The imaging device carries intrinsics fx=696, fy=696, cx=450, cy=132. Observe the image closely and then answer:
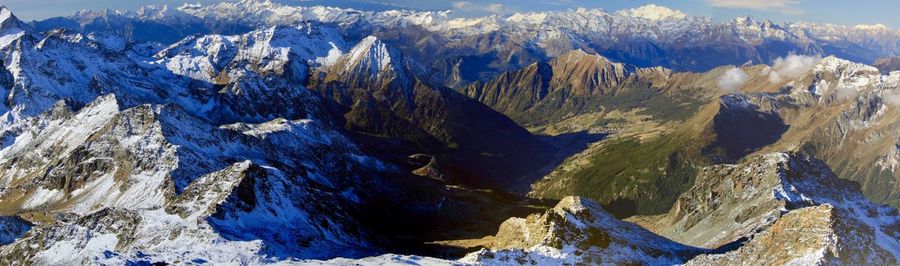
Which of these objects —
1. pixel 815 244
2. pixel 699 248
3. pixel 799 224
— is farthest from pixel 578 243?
pixel 815 244

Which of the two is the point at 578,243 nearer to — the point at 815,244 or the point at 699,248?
the point at 699,248

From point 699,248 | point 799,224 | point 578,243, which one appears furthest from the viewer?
point 699,248

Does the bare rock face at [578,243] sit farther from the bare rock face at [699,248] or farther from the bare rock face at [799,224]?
the bare rock face at [799,224]

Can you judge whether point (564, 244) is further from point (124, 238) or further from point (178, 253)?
point (124, 238)

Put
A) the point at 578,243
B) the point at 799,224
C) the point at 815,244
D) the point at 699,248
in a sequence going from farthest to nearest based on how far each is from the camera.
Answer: the point at 699,248 < the point at 578,243 < the point at 799,224 < the point at 815,244

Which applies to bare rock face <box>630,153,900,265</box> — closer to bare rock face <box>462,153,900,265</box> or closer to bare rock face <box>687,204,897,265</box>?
bare rock face <box>687,204,897,265</box>

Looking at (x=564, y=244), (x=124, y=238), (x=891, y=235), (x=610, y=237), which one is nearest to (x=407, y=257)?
(x=564, y=244)

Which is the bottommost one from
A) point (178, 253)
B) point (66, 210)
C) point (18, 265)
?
point (66, 210)

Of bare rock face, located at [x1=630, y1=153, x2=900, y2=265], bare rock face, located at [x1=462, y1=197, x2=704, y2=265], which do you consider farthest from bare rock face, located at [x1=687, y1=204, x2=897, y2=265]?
bare rock face, located at [x1=462, y1=197, x2=704, y2=265]
